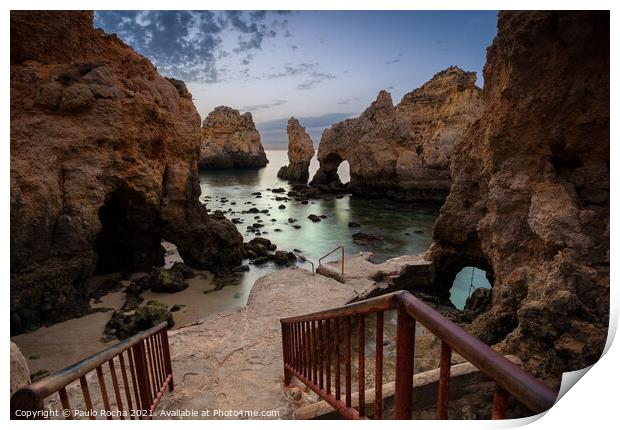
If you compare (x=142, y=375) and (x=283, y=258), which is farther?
(x=283, y=258)

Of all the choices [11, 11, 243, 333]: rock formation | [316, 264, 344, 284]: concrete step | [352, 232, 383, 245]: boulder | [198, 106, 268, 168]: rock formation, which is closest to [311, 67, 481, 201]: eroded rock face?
[352, 232, 383, 245]: boulder

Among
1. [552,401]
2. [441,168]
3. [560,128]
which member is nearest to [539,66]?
[560,128]

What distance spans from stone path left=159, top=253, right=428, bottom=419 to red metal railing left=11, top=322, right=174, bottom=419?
1.67 feet

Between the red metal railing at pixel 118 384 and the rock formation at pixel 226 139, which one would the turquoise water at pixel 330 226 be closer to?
the red metal railing at pixel 118 384

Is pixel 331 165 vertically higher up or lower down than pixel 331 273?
higher up

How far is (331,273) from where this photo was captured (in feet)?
32.2

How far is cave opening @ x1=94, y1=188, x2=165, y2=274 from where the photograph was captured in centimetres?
1142

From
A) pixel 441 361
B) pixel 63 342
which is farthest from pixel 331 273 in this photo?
pixel 441 361

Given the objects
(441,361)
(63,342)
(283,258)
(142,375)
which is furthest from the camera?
(283,258)

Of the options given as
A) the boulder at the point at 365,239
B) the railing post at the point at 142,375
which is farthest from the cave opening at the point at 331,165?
the railing post at the point at 142,375

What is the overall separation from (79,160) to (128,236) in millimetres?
3919

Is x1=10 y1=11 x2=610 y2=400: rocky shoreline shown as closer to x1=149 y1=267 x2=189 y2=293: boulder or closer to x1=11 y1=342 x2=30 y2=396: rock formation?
Result: x1=149 y1=267 x2=189 y2=293: boulder

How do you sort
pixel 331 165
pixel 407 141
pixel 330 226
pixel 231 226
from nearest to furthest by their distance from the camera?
pixel 231 226 < pixel 330 226 < pixel 407 141 < pixel 331 165

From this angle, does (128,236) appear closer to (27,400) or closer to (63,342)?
(63,342)
